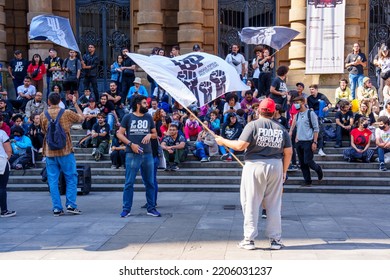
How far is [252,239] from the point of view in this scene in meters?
7.41

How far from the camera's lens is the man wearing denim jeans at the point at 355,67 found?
16688 mm

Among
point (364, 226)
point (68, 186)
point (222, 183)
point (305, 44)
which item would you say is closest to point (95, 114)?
point (222, 183)

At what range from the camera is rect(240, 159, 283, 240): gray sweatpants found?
725 centimetres

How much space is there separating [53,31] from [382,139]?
30.0 ft

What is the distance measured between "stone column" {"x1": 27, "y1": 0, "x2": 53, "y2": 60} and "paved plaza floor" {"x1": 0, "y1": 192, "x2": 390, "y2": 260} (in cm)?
903

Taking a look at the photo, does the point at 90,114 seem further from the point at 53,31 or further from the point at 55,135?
the point at 55,135

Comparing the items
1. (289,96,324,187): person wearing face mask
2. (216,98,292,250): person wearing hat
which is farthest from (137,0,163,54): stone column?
(216,98,292,250): person wearing hat

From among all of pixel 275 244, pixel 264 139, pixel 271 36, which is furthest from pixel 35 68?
pixel 275 244

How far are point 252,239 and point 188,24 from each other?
13196 mm

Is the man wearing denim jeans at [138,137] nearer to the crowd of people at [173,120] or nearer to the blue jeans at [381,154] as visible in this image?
the crowd of people at [173,120]

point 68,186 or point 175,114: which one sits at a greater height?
point 175,114

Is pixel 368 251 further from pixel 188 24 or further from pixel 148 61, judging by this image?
pixel 188 24

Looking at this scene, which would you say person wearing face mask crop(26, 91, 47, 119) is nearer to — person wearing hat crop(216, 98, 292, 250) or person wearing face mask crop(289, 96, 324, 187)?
person wearing face mask crop(289, 96, 324, 187)

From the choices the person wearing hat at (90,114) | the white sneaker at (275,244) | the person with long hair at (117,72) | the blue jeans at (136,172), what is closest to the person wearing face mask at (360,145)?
the blue jeans at (136,172)
